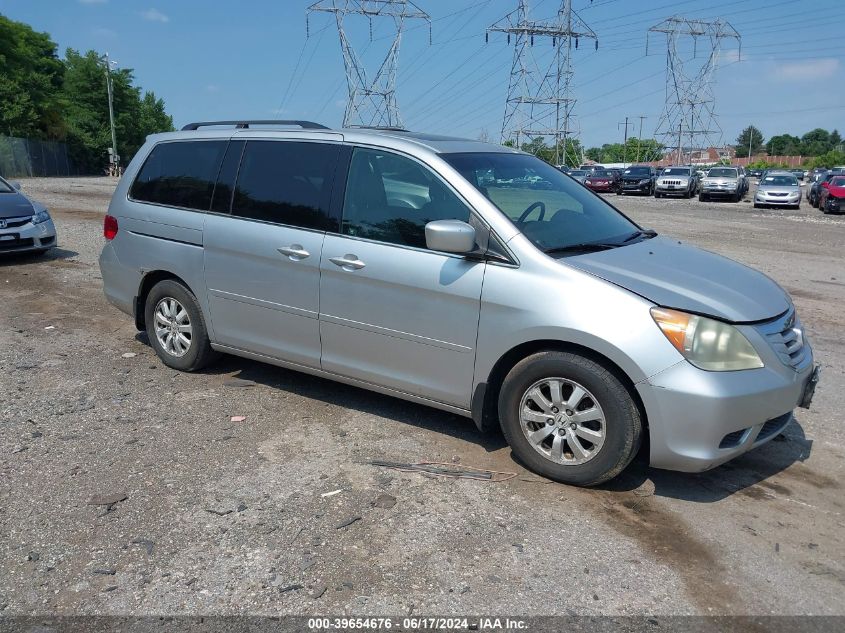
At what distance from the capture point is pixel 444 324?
4.29 metres

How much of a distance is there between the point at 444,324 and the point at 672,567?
1785 mm

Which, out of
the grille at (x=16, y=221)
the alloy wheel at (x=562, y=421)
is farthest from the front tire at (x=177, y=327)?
the grille at (x=16, y=221)

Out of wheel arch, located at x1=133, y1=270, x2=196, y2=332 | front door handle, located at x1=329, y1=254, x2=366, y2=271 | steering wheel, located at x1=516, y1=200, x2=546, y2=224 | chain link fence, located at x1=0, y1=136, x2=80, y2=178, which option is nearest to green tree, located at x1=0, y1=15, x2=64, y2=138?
chain link fence, located at x1=0, y1=136, x2=80, y2=178

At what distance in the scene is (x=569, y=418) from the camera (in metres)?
3.96

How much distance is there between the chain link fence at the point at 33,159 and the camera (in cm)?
4731

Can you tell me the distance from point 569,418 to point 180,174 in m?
3.74

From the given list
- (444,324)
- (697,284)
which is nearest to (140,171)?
(444,324)

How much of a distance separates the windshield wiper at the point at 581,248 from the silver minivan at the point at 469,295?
17mm

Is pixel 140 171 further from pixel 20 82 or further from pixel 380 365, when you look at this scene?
pixel 20 82

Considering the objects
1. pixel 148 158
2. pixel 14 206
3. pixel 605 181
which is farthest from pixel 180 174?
pixel 605 181

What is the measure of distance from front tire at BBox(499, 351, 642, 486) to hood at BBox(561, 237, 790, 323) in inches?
20.0

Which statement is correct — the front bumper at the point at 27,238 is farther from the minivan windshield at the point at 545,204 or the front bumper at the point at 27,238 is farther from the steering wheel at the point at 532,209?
the steering wheel at the point at 532,209

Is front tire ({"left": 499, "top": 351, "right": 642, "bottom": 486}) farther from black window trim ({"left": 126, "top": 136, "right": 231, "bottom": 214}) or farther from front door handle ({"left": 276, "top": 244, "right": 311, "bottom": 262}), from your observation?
black window trim ({"left": 126, "top": 136, "right": 231, "bottom": 214})

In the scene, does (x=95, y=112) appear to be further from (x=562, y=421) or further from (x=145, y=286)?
(x=562, y=421)
